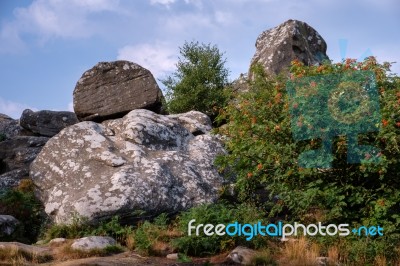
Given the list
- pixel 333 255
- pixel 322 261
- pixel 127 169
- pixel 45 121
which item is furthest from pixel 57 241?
pixel 45 121

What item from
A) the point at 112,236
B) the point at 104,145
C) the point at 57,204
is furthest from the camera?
the point at 104,145

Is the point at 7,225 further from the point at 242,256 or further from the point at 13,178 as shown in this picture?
the point at 242,256

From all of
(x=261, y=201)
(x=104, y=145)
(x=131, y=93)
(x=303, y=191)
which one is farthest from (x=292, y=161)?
(x=131, y=93)

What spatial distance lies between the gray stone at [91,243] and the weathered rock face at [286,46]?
954 cm

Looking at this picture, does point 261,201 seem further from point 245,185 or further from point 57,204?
point 57,204

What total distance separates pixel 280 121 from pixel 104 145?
14.0 feet

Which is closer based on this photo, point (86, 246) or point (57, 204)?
point (86, 246)

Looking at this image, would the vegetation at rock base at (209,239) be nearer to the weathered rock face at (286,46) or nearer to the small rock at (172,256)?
the small rock at (172,256)

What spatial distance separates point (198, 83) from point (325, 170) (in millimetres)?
→ 12666

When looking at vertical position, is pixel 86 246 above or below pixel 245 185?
below

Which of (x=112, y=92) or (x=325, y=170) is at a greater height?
(x=112, y=92)

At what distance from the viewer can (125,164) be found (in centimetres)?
1181

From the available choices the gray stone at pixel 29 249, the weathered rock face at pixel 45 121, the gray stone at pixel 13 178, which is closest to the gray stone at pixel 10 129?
the weathered rock face at pixel 45 121

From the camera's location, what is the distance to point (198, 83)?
22.1 m
